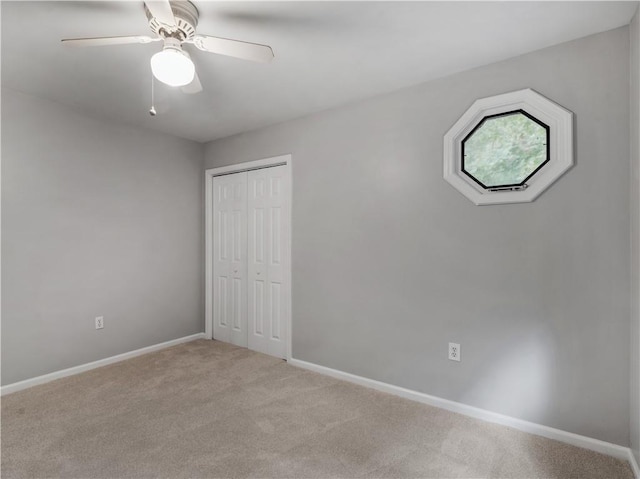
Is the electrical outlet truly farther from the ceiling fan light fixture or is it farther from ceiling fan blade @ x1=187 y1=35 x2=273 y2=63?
the ceiling fan light fixture

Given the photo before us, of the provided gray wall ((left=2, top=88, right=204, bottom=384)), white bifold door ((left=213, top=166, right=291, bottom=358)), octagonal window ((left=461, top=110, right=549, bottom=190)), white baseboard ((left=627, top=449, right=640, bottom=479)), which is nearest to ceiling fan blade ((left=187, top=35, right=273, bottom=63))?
octagonal window ((left=461, top=110, right=549, bottom=190))

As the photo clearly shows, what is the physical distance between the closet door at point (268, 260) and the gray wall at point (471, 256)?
0.19 m

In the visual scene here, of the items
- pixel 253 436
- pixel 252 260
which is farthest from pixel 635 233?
pixel 252 260

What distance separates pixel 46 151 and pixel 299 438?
3.04 m

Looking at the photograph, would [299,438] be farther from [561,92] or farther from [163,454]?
[561,92]

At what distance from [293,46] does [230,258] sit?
99.8 inches

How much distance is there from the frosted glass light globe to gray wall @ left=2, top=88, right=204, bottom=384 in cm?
205

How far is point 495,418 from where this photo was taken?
7.71ft

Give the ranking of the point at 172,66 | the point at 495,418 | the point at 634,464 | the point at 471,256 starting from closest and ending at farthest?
the point at 172,66 → the point at 634,464 → the point at 495,418 → the point at 471,256

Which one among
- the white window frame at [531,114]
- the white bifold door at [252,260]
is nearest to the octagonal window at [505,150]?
the white window frame at [531,114]

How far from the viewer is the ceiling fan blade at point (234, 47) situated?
172cm

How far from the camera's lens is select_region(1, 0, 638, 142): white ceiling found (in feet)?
6.05

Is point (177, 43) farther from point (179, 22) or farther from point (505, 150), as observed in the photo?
point (505, 150)

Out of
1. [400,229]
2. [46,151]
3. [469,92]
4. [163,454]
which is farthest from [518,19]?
[46,151]
